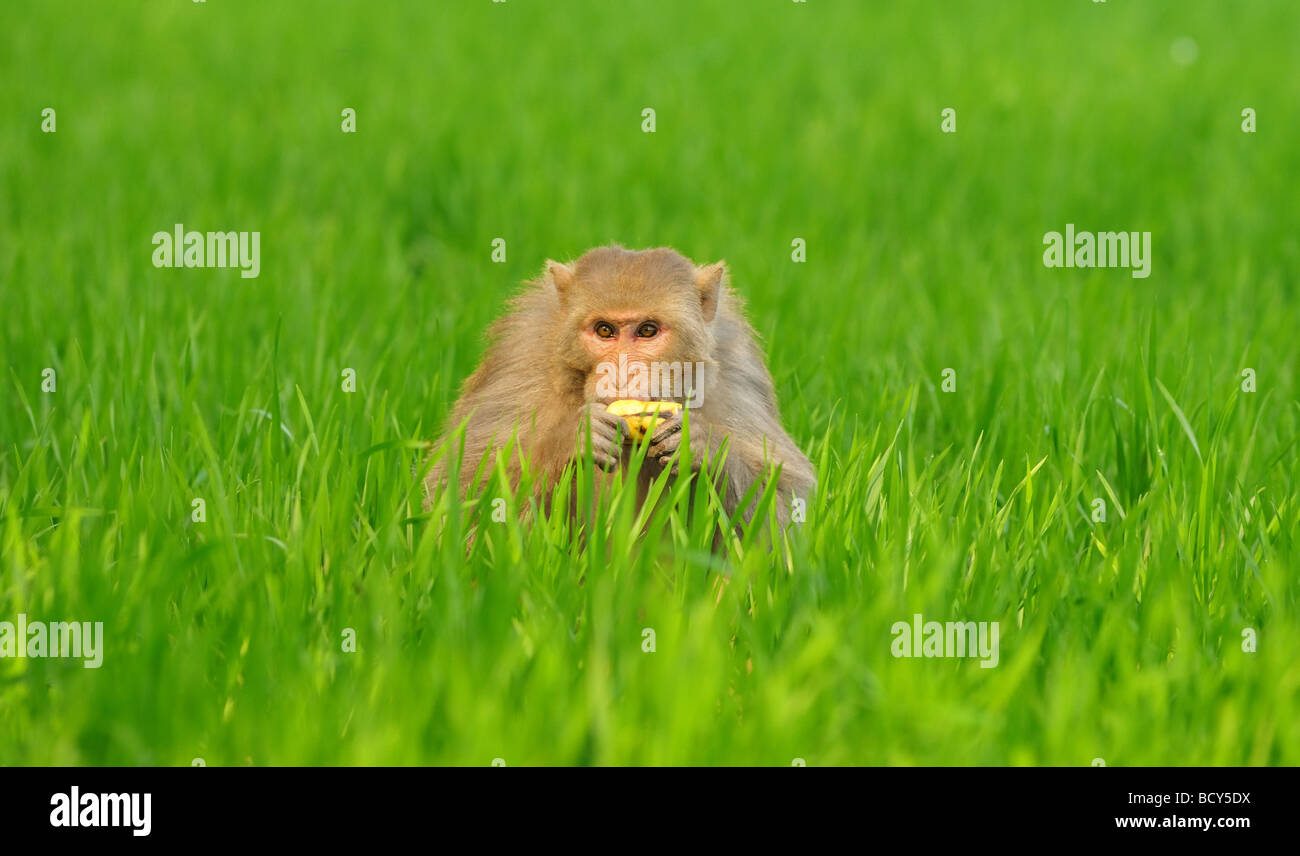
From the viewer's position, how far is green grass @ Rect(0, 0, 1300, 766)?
9.50 ft

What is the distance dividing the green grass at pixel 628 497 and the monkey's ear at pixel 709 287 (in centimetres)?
66

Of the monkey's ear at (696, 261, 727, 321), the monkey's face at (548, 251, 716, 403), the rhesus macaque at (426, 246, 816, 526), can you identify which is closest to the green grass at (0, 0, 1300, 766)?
the rhesus macaque at (426, 246, 816, 526)

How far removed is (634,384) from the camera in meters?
4.09

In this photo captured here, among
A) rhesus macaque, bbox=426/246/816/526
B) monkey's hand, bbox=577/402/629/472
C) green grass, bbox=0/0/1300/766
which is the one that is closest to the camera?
green grass, bbox=0/0/1300/766

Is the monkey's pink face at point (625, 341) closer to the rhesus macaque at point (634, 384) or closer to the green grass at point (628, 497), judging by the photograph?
the rhesus macaque at point (634, 384)

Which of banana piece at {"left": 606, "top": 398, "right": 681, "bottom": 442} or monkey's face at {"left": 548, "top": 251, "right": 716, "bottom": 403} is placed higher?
monkey's face at {"left": 548, "top": 251, "right": 716, "bottom": 403}

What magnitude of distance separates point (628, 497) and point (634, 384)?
2.03 feet

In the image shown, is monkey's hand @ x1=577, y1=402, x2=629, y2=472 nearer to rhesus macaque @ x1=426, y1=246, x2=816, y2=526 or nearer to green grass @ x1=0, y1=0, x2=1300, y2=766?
rhesus macaque @ x1=426, y1=246, x2=816, y2=526

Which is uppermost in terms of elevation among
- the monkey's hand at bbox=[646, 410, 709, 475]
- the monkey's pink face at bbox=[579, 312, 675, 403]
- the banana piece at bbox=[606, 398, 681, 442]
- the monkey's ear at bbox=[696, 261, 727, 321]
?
the monkey's ear at bbox=[696, 261, 727, 321]

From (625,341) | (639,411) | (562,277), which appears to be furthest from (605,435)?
(562,277)

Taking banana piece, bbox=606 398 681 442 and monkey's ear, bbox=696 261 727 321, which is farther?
monkey's ear, bbox=696 261 727 321

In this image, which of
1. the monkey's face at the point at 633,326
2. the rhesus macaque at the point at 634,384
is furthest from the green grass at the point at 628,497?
the monkey's face at the point at 633,326

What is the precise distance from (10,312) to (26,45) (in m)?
7.82

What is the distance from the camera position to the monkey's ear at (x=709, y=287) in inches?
171
